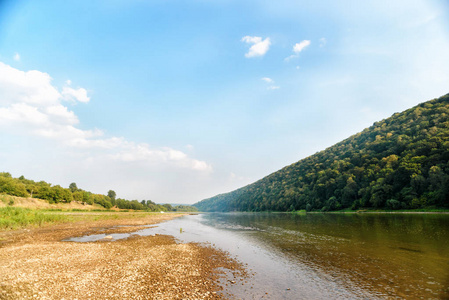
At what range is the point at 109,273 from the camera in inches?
667

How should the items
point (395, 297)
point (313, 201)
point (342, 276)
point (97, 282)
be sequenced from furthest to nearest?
1. point (313, 201)
2. point (342, 276)
3. point (97, 282)
4. point (395, 297)

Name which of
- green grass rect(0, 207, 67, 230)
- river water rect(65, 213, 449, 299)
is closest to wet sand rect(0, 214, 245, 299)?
river water rect(65, 213, 449, 299)

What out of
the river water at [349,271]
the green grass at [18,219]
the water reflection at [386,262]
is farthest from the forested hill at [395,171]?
the green grass at [18,219]

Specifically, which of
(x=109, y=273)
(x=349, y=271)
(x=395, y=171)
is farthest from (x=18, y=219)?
(x=395, y=171)

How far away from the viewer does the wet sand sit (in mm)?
13117

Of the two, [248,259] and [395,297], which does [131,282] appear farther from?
[395,297]

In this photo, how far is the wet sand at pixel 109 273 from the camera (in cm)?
1312

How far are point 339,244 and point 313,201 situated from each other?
126 meters

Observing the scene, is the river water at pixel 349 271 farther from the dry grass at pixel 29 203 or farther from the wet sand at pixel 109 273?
the dry grass at pixel 29 203

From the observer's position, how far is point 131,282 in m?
15.1

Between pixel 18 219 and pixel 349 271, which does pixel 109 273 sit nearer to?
pixel 349 271

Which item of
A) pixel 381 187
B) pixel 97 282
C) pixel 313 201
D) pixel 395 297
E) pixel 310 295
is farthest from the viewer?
pixel 313 201

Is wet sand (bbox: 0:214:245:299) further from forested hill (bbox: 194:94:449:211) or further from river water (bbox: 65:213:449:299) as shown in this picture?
forested hill (bbox: 194:94:449:211)

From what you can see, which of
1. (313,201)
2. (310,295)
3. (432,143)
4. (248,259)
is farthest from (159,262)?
(313,201)
